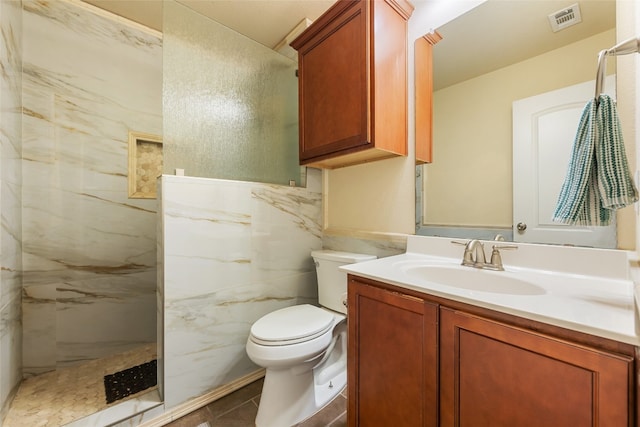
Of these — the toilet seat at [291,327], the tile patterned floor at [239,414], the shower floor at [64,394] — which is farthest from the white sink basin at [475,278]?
the shower floor at [64,394]

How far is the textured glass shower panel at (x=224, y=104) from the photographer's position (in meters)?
1.40

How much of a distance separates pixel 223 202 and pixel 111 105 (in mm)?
1293

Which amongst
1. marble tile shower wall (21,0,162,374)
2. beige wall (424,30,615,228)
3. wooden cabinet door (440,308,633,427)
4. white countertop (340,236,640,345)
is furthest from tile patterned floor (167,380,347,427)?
beige wall (424,30,615,228)

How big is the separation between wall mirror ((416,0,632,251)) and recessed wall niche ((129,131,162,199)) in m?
2.03

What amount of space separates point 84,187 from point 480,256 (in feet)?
8.21

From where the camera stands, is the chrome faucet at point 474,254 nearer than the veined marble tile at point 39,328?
Yes

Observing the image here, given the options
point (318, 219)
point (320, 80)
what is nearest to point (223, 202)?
point (318, 219)

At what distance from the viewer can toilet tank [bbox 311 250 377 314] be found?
1565 mm

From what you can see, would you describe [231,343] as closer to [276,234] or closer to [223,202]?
[276,234]

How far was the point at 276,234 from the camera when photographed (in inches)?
68.1

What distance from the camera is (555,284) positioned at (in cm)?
86

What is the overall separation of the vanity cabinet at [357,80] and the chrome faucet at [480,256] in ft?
2.04

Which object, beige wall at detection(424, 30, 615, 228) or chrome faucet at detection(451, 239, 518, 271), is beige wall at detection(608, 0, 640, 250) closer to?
beige wall at detection(424, 30, 615, 228)

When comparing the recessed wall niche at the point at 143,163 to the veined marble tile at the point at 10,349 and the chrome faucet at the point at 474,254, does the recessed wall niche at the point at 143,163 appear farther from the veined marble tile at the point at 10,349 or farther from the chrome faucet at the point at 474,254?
the chrome faucet at the point at 474,254
